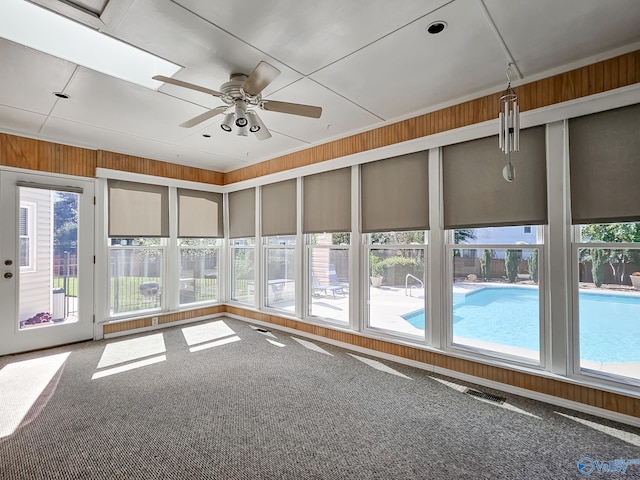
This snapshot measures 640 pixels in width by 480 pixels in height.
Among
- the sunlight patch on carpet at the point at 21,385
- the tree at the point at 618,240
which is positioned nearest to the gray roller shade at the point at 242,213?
the sunlight patch on carpet at the point at 21,385

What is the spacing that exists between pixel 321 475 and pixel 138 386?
212 centimetres

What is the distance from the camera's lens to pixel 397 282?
3.82 m

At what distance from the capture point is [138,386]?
3.09 m

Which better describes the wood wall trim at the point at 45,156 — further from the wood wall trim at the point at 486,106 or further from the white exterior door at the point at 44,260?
the wood wall trim at the point at 486,106

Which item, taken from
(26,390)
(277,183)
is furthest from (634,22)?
(26,390)

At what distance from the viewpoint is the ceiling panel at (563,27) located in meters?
1.98

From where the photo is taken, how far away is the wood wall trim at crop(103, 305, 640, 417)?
8.20 feet

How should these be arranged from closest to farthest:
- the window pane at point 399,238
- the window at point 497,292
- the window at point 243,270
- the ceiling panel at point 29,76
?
the ceiling panel at point 29,76 < the window at point 497,292 < the window pane at point 399,238 < the window at point 243,270

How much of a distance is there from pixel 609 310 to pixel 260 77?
328cm

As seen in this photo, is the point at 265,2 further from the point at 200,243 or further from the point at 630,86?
the point at 200,243

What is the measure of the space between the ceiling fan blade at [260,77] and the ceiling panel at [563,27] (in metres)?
Result: 1.39

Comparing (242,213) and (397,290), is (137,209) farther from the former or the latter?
(397,290)

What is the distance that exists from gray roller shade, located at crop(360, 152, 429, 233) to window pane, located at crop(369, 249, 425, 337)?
0.32m

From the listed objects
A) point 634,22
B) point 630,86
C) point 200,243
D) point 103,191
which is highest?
point 634,22
